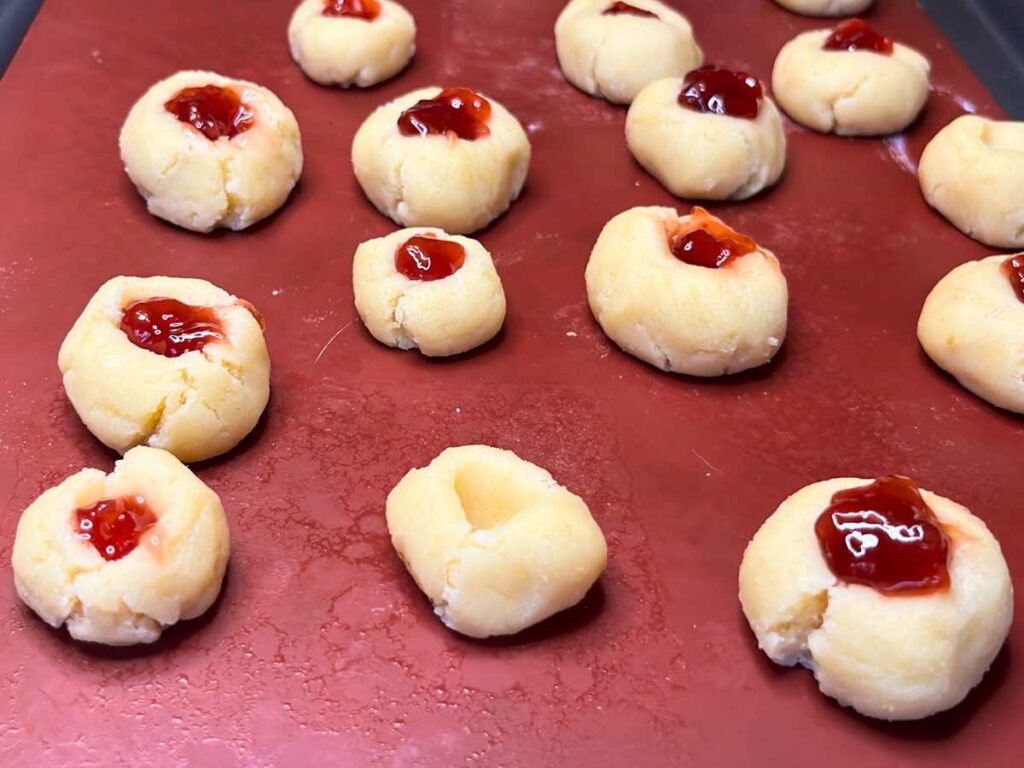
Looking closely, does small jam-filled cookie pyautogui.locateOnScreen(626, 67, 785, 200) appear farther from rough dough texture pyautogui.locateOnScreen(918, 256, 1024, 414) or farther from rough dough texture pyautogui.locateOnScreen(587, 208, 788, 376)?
rough dough texture pyautogui.locateOnScreen(918, 256, 1024, 414)

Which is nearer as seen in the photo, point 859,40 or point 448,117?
point 448,117

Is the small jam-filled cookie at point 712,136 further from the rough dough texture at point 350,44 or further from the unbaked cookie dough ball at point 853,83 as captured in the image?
the rough dough texture at point 350,44

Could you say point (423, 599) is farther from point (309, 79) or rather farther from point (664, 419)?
point (309, 79)

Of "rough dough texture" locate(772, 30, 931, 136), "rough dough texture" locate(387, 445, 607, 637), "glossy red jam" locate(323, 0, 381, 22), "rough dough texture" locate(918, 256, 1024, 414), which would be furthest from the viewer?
"glossy red jam" locate(323, 0, 381, 22)

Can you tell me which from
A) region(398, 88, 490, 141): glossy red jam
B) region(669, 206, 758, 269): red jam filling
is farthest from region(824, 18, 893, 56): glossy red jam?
region(398, 88, 490, 141): glossy red jam

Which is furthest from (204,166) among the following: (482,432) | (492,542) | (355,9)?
(492,542)

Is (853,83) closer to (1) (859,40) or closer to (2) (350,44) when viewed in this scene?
(1) (859,40)

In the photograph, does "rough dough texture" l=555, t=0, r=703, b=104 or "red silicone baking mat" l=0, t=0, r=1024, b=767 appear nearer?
"red silicone baking mat" l=0, t=0, r=1024, b=767
